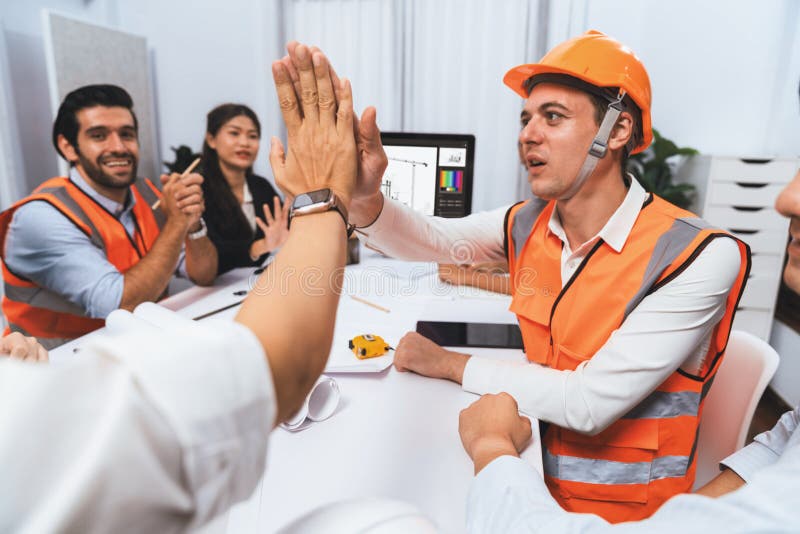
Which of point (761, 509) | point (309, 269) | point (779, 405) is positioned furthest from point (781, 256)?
point (309, 269)

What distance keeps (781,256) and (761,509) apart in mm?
2898

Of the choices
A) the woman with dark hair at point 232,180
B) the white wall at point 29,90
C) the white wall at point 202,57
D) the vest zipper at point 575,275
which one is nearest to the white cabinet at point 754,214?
the vest zipper at point 575,275

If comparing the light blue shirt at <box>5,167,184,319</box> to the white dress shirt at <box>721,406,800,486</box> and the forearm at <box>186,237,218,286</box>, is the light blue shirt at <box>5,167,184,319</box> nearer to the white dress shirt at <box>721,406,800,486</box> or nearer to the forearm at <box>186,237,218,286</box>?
the forearm at <box>186,237,218,286</box>

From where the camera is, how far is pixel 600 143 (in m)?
1.08

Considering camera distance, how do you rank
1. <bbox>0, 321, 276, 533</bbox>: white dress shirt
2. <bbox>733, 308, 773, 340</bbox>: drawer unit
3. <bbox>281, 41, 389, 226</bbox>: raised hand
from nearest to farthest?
1. <bbox>0, 321, 276, 533</bbox>: white dress shirt
2. <bbox>281, 41, 389, 226</bbox>: raised hand
3. <bbox>733, 308, 773, 340</bbox>: drawer unit

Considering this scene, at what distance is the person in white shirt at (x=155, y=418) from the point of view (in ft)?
0.87

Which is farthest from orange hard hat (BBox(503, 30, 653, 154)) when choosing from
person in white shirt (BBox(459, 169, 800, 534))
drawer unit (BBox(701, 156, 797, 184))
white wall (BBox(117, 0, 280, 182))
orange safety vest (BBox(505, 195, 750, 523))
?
white wall (BBox(117, 0, 280, 182))

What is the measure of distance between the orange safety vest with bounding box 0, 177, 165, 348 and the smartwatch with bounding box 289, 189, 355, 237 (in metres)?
1.38

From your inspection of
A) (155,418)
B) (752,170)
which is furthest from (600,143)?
(752,170)

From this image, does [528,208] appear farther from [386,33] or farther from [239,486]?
[386,33]

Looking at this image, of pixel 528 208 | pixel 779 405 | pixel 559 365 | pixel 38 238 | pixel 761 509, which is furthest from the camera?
pixel 779 405

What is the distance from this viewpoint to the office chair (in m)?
1.06

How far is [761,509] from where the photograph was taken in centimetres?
42

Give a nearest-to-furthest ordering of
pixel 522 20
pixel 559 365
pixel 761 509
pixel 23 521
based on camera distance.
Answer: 1. pixel 23 521
2. pixel 761 509
3. pixel 559 365
4. pixel 522 20
